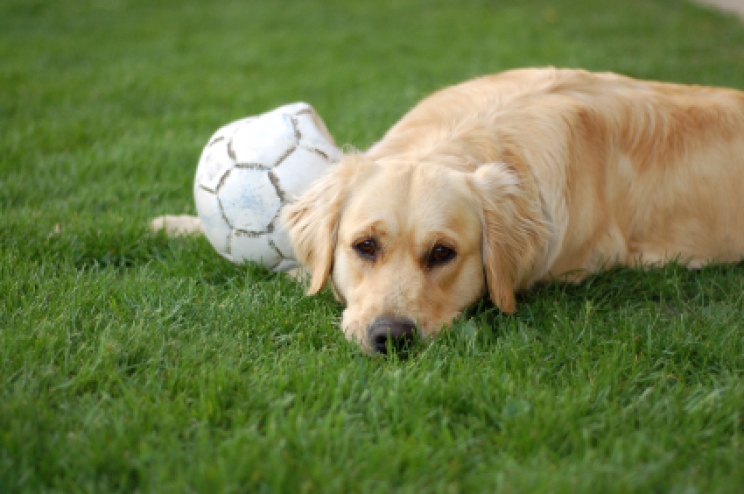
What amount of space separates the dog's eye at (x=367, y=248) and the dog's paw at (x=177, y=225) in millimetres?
1438

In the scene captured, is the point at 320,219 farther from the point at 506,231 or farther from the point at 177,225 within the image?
the point at 177,225

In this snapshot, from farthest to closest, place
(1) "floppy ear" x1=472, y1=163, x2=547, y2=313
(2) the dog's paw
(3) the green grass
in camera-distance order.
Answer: (2) the dog's paw → (1) "floppy ear" x1=472, y1=163, x2=547, y2=313 → (3) the green grass

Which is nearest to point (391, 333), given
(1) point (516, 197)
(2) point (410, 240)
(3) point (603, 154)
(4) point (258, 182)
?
(2) point (410, 240)

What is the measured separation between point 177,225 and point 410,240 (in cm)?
188

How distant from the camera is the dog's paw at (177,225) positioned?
14.4 feet

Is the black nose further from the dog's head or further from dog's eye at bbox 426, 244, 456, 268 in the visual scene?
dog's eye at bbox 426, 244, 456, 268

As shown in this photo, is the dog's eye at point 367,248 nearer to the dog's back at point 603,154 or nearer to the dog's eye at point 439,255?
the dog's eye at point 439,255

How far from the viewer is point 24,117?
664 centimetres

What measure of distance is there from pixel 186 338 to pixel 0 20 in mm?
10346

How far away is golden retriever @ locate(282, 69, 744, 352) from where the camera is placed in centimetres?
322

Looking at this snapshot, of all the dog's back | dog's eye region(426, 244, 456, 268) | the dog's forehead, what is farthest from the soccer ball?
dog's eye region(426, 244, 456, 268)

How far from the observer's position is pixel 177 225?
4453 mm

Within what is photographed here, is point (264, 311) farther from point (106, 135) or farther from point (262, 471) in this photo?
point (106, 135)

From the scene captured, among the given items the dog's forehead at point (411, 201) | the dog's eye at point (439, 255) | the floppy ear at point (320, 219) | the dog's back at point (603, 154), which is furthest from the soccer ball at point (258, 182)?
the dog's eye at point (439, 255)
